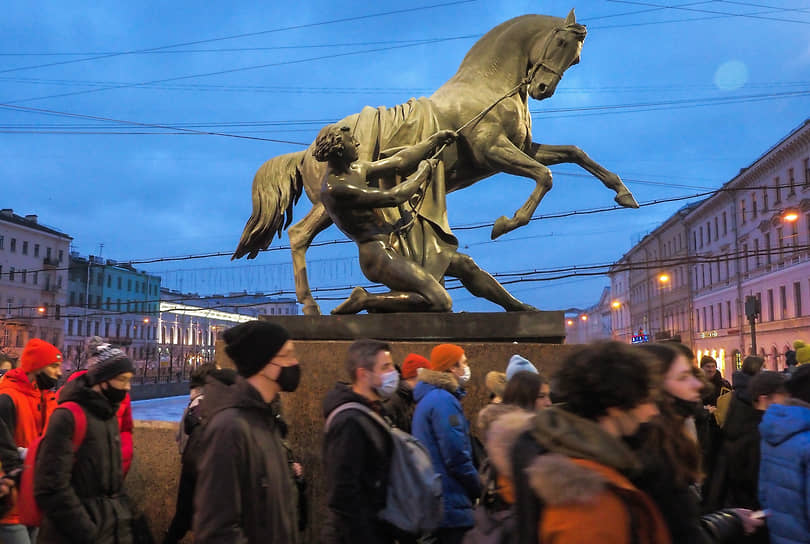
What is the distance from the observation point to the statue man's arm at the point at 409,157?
6.95 metres

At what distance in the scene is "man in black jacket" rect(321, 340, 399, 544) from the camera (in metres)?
3.22

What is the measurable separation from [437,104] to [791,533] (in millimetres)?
5711

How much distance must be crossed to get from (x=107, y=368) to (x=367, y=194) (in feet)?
10.5

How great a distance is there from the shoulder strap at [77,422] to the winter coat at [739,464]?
3803mm

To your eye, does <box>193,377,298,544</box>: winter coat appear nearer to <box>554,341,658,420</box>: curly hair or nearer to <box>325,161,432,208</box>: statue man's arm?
<box>554,341,658,420</box>: curly hair

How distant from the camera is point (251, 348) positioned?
9.93 feet

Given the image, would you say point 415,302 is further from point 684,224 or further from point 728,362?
point 684,224

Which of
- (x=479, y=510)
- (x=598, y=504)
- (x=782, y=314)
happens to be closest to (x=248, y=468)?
(x=479, y=510)

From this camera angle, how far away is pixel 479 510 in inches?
135

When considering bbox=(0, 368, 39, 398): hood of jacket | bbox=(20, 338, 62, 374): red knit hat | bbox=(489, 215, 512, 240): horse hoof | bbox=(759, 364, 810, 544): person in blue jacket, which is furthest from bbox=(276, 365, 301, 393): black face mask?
bbox=(489, 215, 512, 240): horse hoof

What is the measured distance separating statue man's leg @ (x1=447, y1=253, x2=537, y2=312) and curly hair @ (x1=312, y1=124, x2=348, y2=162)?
1827mm

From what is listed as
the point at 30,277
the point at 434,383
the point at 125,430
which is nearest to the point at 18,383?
the point at 125,430

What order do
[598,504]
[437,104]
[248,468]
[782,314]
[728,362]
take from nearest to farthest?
[598,504] < [248,468] < [437,104] < [782,314] < [728,362]

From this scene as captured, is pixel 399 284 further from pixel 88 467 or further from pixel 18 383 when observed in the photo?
pixel 88 467
